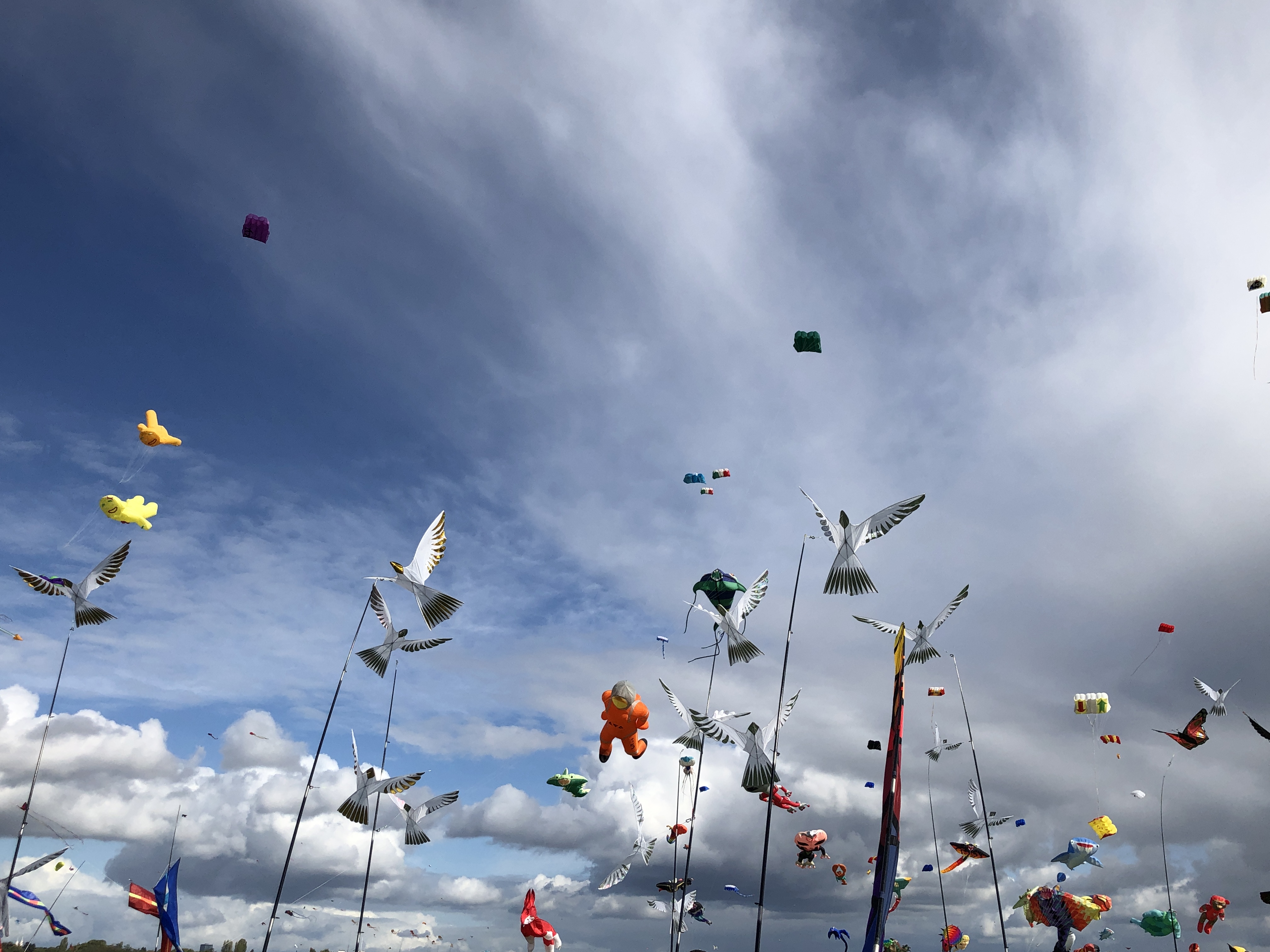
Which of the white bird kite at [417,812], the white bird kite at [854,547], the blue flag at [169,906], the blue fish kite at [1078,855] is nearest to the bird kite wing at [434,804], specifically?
the white bird kite at [417,812]

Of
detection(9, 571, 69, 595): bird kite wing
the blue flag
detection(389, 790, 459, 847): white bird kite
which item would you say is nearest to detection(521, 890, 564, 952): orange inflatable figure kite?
detection(389, 790, 459, 847): white bird kite

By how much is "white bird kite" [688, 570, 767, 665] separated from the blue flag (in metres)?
20.8

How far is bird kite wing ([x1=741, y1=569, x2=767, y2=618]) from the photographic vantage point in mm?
25469

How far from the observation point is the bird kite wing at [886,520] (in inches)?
685

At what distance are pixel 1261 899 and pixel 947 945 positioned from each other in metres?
20.7

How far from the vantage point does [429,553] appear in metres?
20.4

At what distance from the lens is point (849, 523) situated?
59.0ft

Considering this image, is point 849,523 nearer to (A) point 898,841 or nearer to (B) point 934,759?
(A) point 898,841

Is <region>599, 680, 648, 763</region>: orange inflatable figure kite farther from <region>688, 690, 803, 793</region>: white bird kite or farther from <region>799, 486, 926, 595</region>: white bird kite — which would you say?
<region>799, 486, 926, 595</region>: white bird kite

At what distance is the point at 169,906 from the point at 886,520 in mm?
27208

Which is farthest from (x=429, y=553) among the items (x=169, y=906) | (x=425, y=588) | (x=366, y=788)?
(x=169, y=906)

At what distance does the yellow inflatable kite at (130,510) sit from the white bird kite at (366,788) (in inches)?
391

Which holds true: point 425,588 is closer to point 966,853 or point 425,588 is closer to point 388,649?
point 388,649

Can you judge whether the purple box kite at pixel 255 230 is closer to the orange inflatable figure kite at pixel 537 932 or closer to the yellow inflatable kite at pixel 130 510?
the yellow inflatable kite at pixel 130 510
